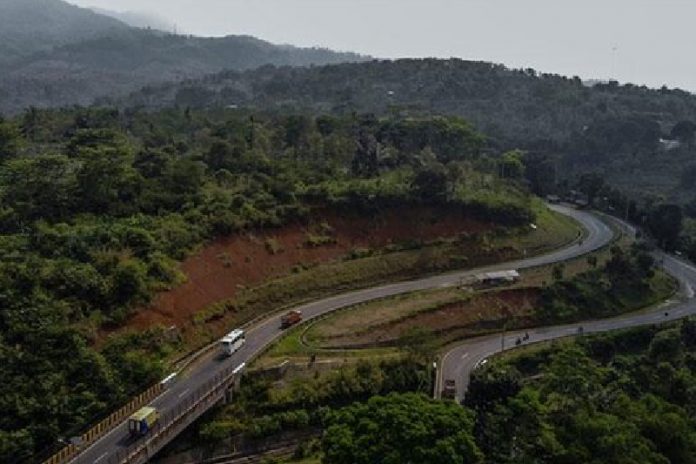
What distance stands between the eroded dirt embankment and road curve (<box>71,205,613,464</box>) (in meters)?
5.02

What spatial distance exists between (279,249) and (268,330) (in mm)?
12583

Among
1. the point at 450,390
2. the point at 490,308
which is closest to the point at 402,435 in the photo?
the point at 450,390

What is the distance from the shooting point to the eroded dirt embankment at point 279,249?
56.6m

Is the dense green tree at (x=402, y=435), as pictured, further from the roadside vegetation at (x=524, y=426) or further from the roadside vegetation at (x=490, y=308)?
the roadside vegetation at (x=490, y=308)

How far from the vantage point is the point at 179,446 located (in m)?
44.8

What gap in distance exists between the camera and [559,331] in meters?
70.4

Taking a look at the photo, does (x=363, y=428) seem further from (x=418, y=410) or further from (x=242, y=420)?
(x=242, y=420)

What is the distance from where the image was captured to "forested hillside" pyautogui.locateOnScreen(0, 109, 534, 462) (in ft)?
146

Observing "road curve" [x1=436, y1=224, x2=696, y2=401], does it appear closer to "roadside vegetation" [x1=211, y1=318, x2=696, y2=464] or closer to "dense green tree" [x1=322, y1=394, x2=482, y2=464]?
"roadside vegetation" [x1=211, y1=318, x2=696, y2=464]

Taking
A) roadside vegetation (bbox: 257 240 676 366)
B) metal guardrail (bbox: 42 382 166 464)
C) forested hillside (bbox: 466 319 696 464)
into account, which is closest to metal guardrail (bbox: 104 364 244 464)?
metal guardrail (bbox: 42 382 166 464)

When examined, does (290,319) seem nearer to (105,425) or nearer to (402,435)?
(105,425)

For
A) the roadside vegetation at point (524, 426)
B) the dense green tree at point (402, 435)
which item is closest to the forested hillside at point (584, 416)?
the roadside vegetation at point (524, 426)

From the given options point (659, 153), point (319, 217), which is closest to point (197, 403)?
point (319, 217)

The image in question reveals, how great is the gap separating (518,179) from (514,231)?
26.2 meters
